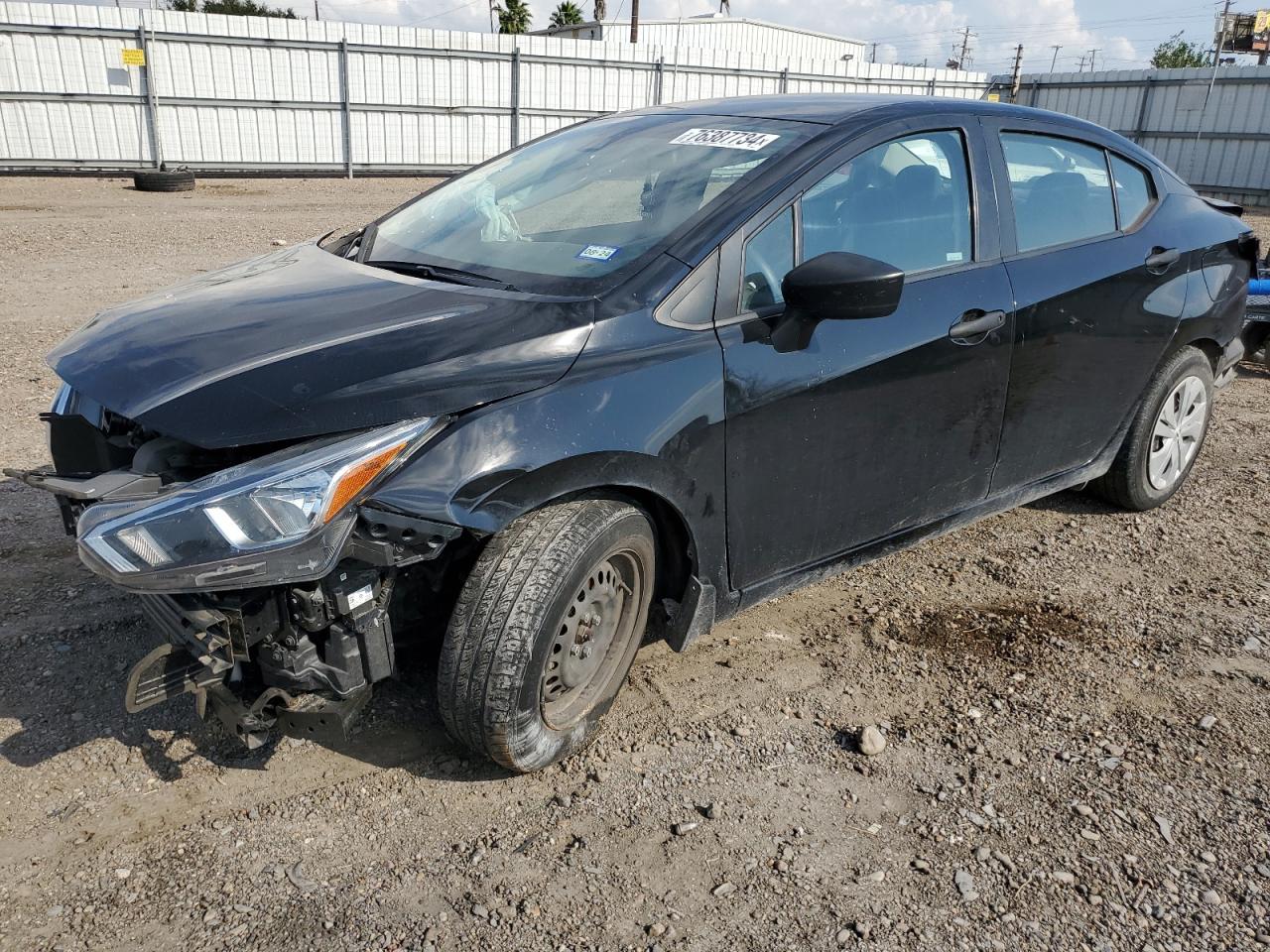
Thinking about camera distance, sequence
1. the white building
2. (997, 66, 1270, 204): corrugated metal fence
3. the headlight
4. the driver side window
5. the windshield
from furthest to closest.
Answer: the white building
(997, 66, 1270, 204): corrugated metal fence
the windshield
the driver side window
the headlight

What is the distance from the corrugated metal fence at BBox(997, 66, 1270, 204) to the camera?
71.4 ft

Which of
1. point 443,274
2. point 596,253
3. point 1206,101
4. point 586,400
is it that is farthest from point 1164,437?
point 1206,101

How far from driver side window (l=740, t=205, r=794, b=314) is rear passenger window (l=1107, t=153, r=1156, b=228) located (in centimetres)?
195

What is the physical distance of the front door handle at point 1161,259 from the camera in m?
4.18

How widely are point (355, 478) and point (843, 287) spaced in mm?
1364

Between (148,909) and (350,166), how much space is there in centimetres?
2077

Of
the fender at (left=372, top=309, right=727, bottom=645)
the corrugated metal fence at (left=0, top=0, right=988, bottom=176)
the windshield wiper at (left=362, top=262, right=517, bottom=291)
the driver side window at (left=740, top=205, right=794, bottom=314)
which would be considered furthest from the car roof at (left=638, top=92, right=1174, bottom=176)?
the corrugated metal fence at (left=0, top=0, right=988, bottom=176)

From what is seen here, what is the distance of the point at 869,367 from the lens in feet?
10.3

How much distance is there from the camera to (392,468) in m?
2.34

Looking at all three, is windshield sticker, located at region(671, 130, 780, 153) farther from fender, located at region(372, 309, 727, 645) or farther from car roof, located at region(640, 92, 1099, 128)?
fender, located at region(372, 309, 727, 645)

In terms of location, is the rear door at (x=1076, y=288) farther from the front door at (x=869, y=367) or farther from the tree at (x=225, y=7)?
the tree at (x=225, y=7)

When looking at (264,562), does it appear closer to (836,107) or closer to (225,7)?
(836,107)

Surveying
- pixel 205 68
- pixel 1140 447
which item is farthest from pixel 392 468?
pixel 205 68

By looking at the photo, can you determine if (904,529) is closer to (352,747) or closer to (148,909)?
(352,747)
